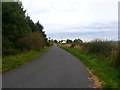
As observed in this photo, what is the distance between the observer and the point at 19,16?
40219 mm

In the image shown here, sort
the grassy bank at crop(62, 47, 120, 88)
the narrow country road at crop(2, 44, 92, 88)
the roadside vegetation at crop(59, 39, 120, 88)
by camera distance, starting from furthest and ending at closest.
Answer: the roadside vegetation at crop(59, 39, 120, 88) < the grassy bank at crop(62, 47, 120, 88) < the narrow country road at crop(2, 44, 92, 88)

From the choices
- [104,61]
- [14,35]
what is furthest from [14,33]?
[104,61]

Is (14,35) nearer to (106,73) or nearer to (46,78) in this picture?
(106,73)

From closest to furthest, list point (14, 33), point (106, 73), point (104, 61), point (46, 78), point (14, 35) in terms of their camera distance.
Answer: point (46, 78) → point (106, 73) → point (104, 61) → point (14, 33) → point (14, 35)

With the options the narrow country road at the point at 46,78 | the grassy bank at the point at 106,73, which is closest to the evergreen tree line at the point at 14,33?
the grassy bank at the point at 106,73

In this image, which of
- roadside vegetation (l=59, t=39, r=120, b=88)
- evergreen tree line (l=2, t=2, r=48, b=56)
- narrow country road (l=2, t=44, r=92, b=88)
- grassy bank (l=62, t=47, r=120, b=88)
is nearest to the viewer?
narrow country road (l=2, t=44, r=92, b=88)

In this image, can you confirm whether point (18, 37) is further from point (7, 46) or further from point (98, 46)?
point (98, 46)

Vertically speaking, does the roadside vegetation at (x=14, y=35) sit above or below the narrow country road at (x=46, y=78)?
above

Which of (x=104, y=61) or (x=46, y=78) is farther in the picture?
(x=104, y=61)

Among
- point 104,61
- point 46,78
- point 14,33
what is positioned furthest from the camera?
point 14,33

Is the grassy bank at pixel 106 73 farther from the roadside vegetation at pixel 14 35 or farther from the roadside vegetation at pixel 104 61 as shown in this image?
the roadside vegetation at pixel 14 35

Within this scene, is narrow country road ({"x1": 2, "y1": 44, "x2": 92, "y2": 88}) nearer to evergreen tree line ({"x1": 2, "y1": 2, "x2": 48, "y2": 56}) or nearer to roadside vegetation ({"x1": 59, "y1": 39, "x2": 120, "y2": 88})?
roadside vegetation ({"x1": 59, "y1": 39, "x2": 120, "y2": 88})

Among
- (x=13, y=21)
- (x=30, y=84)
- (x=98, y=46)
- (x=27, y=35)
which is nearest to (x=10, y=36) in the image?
(x=13, y=21)

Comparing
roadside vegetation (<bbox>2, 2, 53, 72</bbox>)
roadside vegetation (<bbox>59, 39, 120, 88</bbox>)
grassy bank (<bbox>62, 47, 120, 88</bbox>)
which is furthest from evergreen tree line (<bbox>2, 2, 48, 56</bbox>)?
grassy bank (<bbox>62, 47, 120, 88</bbox>)
